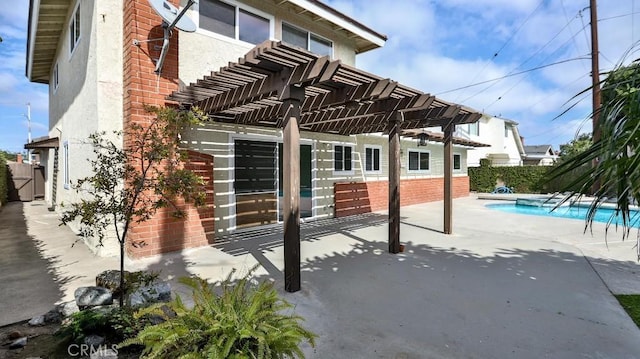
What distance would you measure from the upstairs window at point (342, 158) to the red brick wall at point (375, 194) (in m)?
0.66

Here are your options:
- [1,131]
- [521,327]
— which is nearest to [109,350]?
[521,327]

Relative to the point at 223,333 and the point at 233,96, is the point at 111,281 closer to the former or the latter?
the point at 223,333

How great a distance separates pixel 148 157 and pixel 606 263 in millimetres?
8716

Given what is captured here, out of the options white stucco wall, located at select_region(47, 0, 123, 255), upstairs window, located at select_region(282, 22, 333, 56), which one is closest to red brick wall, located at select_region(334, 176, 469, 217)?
upstairs window, located at select_region(282, 22, 333, 56)

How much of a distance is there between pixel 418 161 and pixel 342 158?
6.43 m

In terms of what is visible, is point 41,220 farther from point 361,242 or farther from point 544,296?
point 544,296

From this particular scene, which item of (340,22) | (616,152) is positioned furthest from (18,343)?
(340,22)

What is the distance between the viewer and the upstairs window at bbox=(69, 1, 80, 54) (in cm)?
892

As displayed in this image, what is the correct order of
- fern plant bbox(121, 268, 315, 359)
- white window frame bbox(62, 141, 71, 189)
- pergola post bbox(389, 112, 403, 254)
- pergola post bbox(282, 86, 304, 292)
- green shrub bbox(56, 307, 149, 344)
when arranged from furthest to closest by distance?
1. white window frame bbox(62, 141, 71, 189)
2. pergola post bbox(389, 112, 403, 254)
3. pergola post bbox(282, 86, 304, 292)
4. green shrub bbox(56, 307, 149, 344)
5. fern plant bbox(121, 268, 315, 359)

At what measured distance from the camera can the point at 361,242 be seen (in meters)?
8.46

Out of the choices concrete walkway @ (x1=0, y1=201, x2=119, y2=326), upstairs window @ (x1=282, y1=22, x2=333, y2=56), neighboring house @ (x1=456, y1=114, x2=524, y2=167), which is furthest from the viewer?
neighboring house @ (x1=456, y1=114, x2=524, y2=167)

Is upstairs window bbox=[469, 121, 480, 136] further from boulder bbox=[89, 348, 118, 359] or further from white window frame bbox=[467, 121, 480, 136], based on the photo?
boulder bbox=[89, 348, 118, 359]

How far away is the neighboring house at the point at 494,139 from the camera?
30844 millimetres

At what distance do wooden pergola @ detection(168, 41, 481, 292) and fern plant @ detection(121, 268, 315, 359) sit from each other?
2.05 metres
